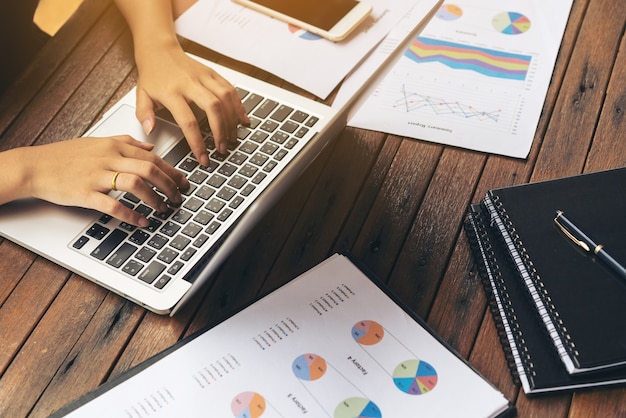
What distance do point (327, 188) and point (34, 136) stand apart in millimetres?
401

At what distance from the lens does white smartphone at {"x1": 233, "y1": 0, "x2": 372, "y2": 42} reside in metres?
1.07

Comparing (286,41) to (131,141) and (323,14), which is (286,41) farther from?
(131,141)

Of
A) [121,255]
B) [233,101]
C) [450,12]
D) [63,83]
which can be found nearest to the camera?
Answer: [121,255]

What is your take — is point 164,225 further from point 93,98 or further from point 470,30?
point 470,30

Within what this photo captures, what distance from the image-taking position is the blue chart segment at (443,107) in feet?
3.31

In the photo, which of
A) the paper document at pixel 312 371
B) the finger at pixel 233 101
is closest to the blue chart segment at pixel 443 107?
the finger at pixel 233 101

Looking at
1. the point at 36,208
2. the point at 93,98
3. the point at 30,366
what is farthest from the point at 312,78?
the point at 30,366

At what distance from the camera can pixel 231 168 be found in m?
0.90

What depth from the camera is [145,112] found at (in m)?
0.96

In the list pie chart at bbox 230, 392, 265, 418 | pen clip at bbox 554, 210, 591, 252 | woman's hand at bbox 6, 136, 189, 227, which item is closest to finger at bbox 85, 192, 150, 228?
woman's hand at bbox 6, 136, 189, 227

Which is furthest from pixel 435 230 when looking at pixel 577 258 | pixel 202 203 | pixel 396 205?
pixel 202 203

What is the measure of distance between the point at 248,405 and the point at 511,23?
2.37 ft

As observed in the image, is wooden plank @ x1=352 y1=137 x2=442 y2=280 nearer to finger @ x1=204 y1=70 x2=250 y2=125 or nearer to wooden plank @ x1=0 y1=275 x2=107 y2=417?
finger @ x1=204 y1=70 x2=250 y2=125

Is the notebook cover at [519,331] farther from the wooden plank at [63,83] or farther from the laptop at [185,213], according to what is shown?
the wooden plank at [63,83]
